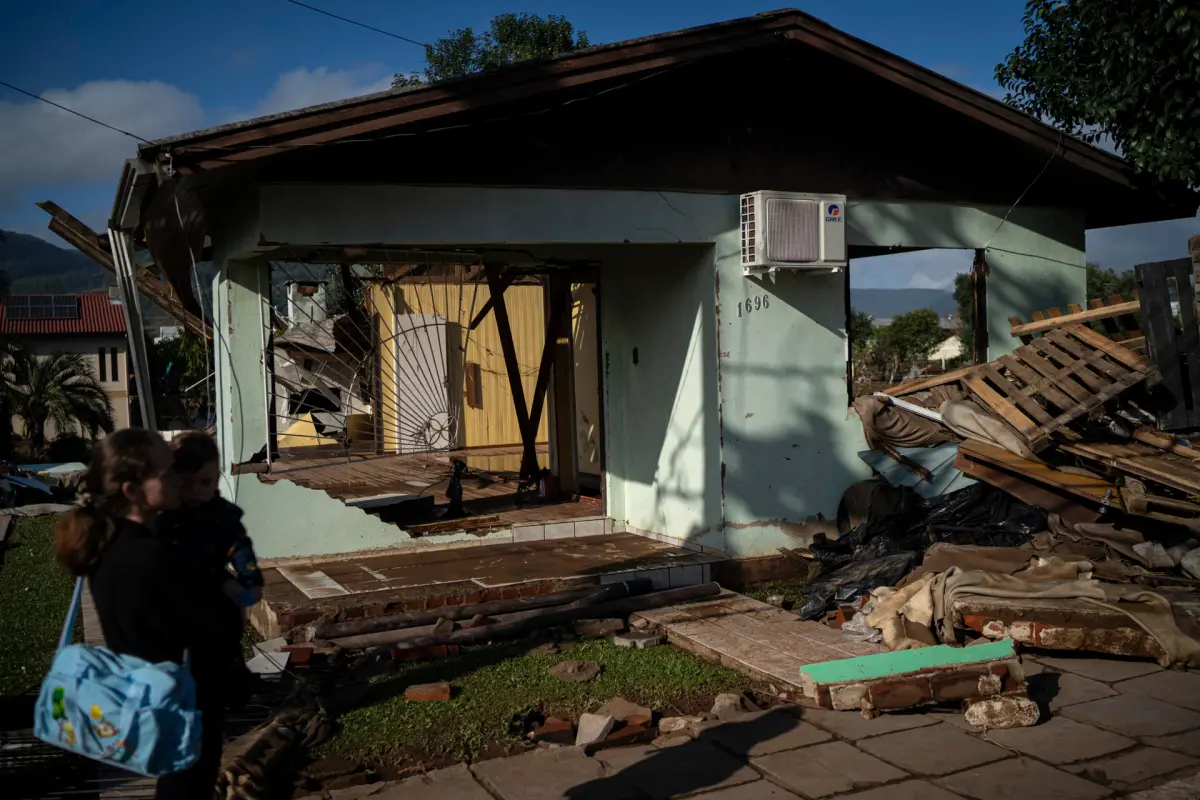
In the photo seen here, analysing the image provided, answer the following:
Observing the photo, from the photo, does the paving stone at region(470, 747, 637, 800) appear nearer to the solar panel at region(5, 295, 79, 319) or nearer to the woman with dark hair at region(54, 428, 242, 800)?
the woman with dark hair at region(54, 428, 242, 800)

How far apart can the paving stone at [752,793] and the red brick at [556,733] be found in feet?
2.98

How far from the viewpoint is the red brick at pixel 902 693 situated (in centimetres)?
514

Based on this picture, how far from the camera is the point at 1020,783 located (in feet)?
14.2

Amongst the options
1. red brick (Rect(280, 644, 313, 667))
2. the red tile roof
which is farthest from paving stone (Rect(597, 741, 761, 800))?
the red tile roof

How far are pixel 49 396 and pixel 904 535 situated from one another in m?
26.6

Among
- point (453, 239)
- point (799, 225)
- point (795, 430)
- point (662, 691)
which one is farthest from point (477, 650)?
point (799, 225)

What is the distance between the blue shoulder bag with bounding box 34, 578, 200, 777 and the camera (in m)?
2.85

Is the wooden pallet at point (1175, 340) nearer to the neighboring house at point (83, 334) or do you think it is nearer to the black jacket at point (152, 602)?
the black jacket at point (152, 602)

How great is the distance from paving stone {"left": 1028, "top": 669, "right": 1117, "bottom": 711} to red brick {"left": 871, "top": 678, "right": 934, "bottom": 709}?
0.71 metres

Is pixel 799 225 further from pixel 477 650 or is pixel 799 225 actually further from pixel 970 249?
pixel 477 650

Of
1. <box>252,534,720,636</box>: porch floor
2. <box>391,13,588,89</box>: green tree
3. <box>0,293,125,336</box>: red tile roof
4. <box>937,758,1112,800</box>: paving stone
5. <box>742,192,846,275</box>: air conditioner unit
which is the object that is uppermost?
<box>391,13,588,89</box>: green tree

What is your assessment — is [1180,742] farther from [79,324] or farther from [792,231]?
[79,324]

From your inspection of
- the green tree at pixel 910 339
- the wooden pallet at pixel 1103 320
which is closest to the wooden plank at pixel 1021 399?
the wooden pallet at pixel 1103 320

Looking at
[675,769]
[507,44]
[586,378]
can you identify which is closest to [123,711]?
[675,769]
